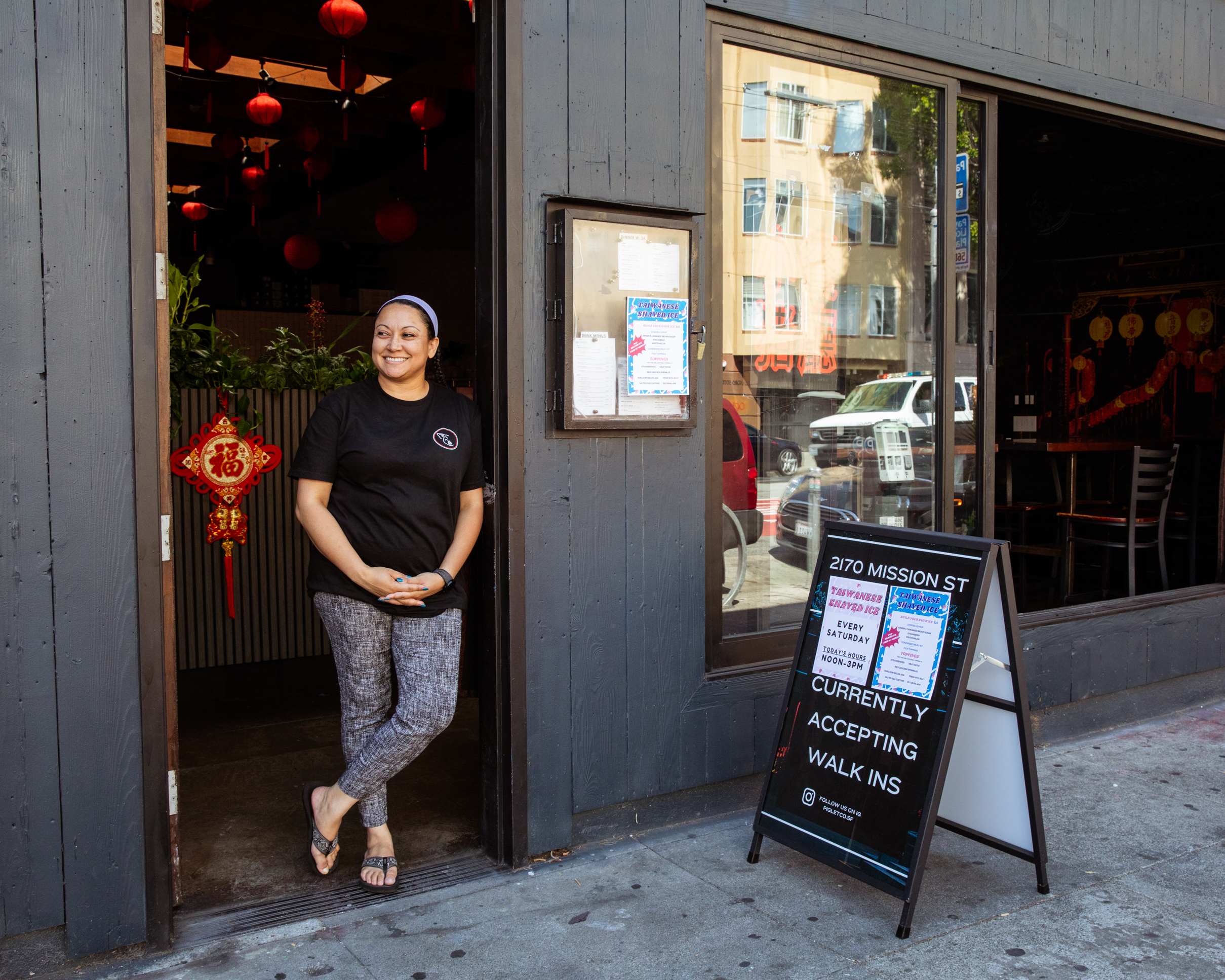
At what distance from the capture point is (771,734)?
12.9ft

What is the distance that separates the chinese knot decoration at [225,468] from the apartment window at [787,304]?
7.94 ft

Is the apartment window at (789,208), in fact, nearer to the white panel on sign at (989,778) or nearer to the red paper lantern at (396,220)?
the white panel on sign at (989,778)

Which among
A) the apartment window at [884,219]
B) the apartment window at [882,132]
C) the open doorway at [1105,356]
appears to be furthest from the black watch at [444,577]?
the open doorway at [1105,356]

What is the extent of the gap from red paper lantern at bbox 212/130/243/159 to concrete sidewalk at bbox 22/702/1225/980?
A: 679 cm

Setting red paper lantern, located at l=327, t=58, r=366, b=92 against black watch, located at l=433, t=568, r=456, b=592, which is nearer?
black watch, located at l=433, t=568, r=456, b=592

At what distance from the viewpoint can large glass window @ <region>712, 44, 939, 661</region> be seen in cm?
393

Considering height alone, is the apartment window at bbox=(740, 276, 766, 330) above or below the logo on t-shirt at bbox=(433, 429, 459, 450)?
above

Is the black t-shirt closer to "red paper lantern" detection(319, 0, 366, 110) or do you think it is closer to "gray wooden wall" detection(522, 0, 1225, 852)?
"gray wooden wall" detection(522, 0, 1225, 852)

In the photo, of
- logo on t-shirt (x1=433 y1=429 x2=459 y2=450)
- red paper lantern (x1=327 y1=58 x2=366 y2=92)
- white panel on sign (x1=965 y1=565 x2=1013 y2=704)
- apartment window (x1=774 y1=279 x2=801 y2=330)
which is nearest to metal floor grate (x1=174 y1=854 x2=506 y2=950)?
logo on t-shirt (x1=433 y1=429 x2=459 y2=450)

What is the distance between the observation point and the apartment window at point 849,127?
13.8 feet

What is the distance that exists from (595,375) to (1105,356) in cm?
861

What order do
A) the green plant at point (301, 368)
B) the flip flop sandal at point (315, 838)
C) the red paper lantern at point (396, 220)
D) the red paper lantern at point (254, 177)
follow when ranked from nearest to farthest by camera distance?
the flip flop sandal at point (315, 838) → the green plant at point (301, 368) → the red paper lantern at point (396, 220) → the red paper lantern at point (254, 177)

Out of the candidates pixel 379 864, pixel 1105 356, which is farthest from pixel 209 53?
pixel 1105 356

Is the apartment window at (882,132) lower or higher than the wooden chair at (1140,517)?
higher
